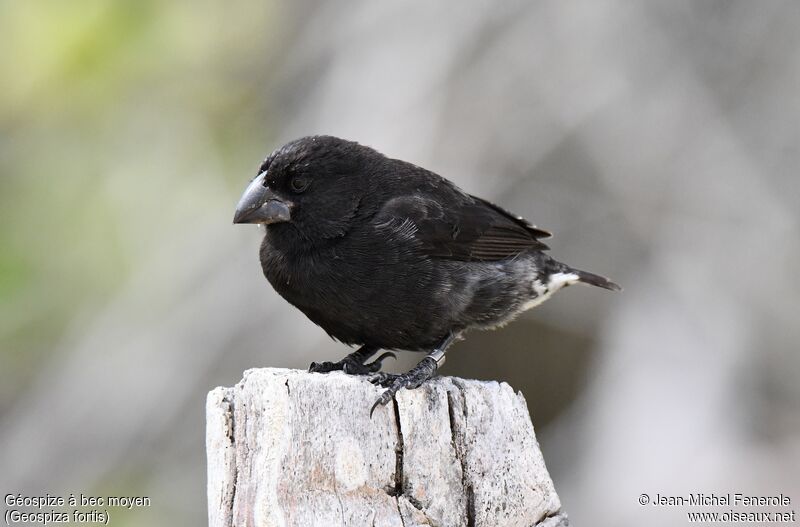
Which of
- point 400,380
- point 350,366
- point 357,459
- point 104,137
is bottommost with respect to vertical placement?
point 357,459

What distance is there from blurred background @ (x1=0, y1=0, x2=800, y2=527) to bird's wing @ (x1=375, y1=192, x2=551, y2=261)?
1364mm

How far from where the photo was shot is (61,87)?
7.87 meters

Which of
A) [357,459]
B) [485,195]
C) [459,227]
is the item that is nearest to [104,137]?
[485,195]

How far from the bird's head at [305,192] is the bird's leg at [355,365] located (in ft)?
1.87

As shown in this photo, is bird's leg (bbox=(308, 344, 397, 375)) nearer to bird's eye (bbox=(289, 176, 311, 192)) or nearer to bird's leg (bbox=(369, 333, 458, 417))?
bird's leg (bbox=(369, 333, 458, 417))

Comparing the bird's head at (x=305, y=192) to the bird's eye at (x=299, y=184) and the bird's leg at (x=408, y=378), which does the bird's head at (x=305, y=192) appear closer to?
the bird's eye at (x=299, y=184)

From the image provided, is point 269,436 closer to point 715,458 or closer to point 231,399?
point 231,399

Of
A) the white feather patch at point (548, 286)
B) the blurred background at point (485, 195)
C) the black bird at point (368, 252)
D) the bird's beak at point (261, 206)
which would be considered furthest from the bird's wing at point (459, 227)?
the blurred background at point (485, 195)

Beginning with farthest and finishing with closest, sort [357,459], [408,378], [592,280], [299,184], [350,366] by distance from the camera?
1. [592,280]
2. [350,366]
3. [299,184]
4. [408,378]
5. [357,459]

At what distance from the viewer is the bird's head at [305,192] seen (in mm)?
4871

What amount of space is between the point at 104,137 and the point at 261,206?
3473 mm

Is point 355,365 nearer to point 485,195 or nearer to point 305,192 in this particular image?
point 305,192

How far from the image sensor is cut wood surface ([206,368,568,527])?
346 centimetres

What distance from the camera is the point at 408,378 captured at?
162 inches
